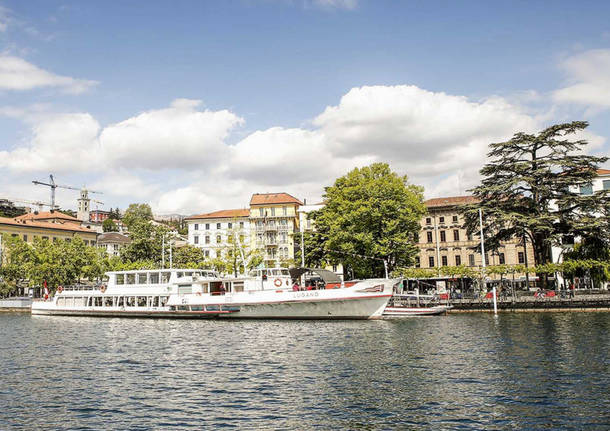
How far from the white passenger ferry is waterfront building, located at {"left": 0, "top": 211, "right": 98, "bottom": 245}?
144 feet

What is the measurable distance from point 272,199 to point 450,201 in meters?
35.1

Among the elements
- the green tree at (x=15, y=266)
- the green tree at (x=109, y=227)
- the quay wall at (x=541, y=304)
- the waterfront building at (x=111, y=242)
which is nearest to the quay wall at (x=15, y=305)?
the green tree at (x=15, y=266)

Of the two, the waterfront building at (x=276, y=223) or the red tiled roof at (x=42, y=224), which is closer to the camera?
the waterfront building at (x=276, y=223)

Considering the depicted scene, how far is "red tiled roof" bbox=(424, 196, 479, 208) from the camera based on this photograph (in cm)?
8169

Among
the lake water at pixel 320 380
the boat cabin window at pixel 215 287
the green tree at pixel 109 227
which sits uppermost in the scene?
the green tree at pixel 109 227

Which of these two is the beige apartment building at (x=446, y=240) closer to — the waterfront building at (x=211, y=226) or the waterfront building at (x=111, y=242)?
the waterfront building at (x=211, y=226)

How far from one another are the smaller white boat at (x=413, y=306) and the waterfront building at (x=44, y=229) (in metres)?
69.3

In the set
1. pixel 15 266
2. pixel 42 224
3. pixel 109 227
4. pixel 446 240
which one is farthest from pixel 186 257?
pixel 109 227

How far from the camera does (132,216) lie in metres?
153

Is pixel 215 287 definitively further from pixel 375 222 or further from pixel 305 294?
pixel 375 222

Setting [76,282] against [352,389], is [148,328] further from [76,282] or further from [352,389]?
[76,282]

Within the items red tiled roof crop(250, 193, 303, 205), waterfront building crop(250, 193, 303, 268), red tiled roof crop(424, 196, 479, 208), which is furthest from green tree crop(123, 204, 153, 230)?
red tiled roof crop(424, 196, 479, 208)

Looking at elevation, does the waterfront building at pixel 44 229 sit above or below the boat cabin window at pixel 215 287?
above

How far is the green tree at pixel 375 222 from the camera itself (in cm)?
5922
